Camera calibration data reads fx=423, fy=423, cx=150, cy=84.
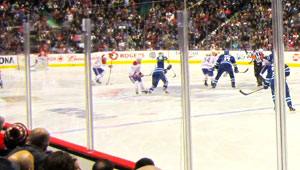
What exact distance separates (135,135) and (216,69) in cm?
487

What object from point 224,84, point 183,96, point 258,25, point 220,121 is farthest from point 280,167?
point 224,84

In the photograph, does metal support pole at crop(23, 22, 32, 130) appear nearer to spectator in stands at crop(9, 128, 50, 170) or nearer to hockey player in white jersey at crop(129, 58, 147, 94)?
spectator in stands at crop(9, 128, 50, 170)

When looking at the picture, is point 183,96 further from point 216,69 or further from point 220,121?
point 216,69

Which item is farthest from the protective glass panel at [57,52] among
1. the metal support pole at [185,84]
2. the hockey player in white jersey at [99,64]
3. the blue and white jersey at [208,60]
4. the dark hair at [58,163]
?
the dark hair at [58,163]

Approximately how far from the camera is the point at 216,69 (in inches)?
361

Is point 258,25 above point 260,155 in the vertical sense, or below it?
above

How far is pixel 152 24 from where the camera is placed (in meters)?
3.54

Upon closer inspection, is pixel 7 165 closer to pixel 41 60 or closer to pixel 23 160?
pixel 23 160

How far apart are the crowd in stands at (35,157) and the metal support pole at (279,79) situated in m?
0.70

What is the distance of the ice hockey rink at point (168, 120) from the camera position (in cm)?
344

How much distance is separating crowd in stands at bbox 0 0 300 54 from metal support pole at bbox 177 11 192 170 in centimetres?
7

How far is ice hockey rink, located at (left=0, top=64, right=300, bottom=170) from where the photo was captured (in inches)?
136

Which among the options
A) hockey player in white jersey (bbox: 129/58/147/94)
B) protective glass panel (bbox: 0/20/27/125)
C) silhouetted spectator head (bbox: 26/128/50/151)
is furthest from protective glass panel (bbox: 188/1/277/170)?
hockey player in white jersey (bbox: 129/58/147/94)

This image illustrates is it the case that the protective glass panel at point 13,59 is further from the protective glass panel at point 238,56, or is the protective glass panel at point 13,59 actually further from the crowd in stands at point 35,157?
the protective glass panel at point 238,56
